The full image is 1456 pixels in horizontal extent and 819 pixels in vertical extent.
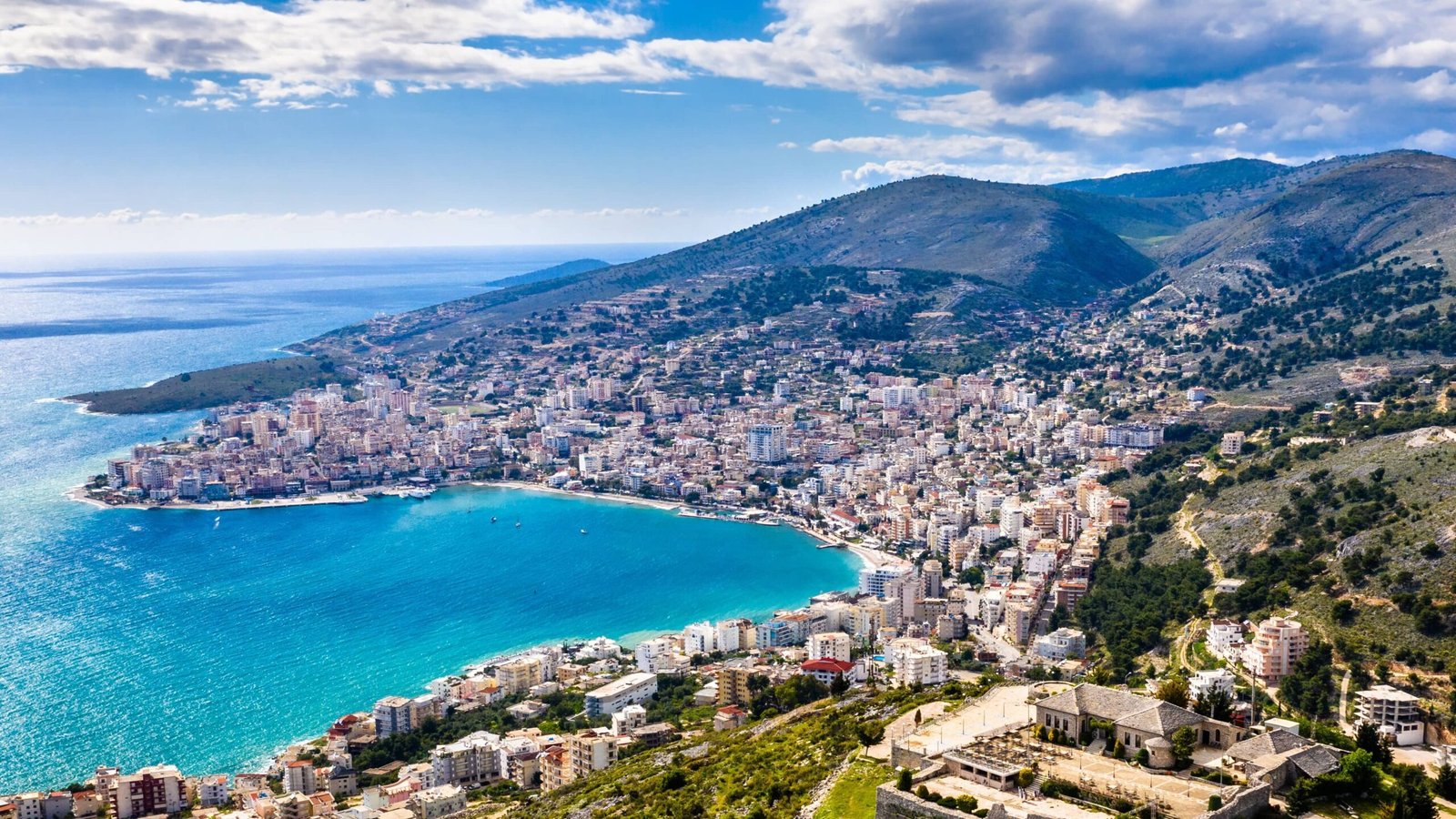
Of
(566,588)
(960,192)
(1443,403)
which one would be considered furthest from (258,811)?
(960,192)

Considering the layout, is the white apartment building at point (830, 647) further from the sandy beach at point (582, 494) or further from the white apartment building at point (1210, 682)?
the sandy beach at point (582, 494)

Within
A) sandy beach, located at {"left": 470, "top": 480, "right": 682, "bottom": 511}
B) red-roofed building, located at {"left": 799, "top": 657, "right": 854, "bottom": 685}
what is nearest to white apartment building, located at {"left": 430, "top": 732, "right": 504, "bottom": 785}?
red-roofed building, located at {"left": 799, "top": 657, "right": 854, "bottom": 685}

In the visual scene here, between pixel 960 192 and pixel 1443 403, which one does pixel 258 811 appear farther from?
pixel 960 192

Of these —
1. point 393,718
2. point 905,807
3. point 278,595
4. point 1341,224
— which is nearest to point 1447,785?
point 905,807

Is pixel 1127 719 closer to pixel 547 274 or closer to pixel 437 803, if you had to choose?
pixel 437 803

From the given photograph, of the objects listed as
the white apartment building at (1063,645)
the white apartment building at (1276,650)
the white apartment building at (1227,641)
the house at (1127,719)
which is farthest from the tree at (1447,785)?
the white apartment building at (1063,645)
